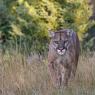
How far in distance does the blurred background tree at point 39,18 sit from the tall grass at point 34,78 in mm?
3817

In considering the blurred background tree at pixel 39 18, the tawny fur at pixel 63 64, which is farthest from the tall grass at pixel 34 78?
the blurred background tree at pixel 39 18

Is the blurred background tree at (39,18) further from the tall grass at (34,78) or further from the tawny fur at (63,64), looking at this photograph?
the tawny fur at (63,64)

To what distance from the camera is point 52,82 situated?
7965 mm

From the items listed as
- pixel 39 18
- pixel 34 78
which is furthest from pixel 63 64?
pixel 39 18

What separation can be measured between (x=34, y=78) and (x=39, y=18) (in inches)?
222

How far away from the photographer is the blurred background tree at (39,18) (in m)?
13.4

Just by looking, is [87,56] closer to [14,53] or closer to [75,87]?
[14,53]

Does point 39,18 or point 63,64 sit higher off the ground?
point 63,64

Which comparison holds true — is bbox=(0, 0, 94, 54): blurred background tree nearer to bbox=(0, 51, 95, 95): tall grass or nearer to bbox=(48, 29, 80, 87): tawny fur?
bbox=(0, 51, 95, 95): tall grass

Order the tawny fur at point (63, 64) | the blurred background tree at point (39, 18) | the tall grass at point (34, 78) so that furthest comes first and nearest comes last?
the blurred background tree at point (39, 18), the tawny fur at point (63, 64), the tall grass at point (34, 78)

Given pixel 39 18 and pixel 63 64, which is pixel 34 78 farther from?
pixel 39 18

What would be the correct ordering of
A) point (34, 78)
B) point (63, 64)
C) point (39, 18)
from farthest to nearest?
point (39, 18) → point (63, 64) → point (34, 78)

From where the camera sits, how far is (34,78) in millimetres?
8062

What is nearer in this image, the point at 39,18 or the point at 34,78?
the point at 34,78
